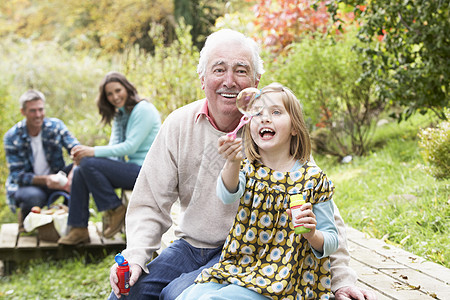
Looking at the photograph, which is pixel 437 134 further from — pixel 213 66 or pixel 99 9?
pixel 99 9

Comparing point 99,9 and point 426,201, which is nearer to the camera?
point 426,201

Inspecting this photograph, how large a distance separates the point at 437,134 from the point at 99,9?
56.1 feet

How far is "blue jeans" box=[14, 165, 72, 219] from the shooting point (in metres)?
5.58

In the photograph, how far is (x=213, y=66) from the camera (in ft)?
8.00

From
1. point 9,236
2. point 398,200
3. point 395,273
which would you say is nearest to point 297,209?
point 395,273

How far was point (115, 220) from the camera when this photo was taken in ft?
17.5

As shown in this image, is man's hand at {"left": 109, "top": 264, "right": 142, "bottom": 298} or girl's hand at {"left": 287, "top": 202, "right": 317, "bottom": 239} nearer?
girl's hand at {"left": 287, "top": 202, "right": 317, "bottom": 239}

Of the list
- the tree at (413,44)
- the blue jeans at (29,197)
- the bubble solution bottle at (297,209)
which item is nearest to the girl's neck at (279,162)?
the bubble solution bottle at (297,209)

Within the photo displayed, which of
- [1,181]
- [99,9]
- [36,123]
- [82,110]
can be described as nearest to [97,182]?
[36,123]

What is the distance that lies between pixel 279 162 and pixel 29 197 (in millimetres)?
4119

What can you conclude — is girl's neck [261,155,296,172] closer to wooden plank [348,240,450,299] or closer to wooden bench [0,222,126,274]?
wooden plank [348,240,450,299]

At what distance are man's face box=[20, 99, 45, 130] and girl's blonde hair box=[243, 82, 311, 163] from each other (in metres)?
4.16

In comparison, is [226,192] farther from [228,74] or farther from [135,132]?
[135,132]

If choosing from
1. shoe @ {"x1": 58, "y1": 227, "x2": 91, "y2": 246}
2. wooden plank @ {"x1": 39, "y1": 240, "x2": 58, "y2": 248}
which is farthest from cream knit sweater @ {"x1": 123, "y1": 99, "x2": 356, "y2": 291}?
wooden plank @ {"x1": 39, "y1": 240, "x2": 58, "y2": 248}
